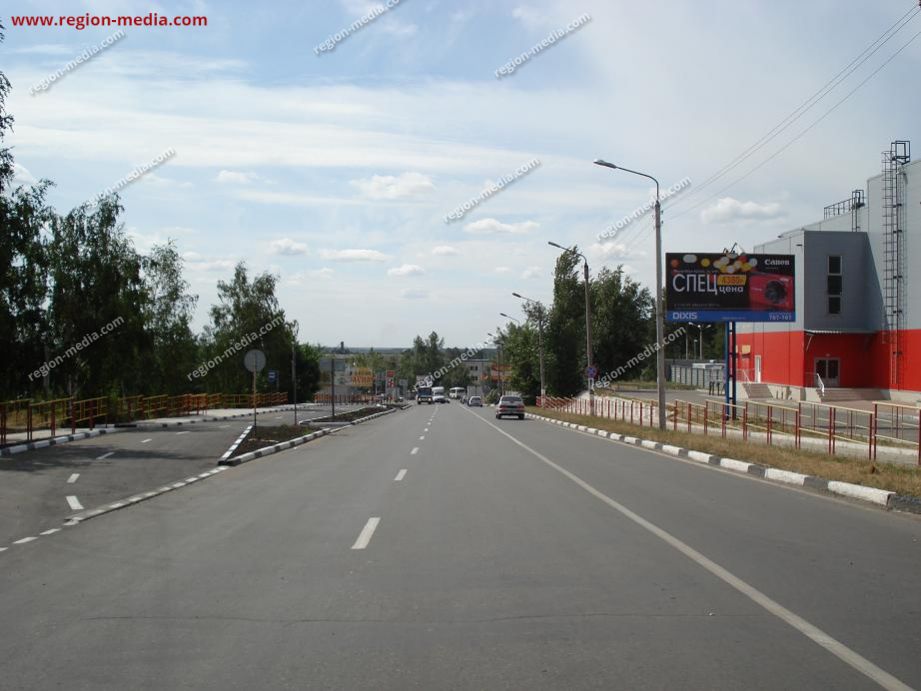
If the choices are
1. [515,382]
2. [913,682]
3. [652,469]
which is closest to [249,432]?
[652,469]

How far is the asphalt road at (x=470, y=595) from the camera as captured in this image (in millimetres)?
4863

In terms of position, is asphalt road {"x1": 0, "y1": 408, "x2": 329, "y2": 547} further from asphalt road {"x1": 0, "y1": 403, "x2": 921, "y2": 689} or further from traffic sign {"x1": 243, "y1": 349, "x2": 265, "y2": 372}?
traffic sign {"x1": 243, "y1": 349, "x2": 265, "y2": 372}

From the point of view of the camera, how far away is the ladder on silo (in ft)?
150

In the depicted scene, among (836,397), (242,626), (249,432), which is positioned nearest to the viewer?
(242,626)

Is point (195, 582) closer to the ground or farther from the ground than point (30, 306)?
closer to the ground

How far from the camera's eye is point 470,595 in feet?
21.2

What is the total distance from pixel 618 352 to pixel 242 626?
84.8m

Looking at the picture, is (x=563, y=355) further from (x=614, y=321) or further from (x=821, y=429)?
(x=821, y=429)

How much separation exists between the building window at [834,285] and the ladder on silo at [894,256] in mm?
2786

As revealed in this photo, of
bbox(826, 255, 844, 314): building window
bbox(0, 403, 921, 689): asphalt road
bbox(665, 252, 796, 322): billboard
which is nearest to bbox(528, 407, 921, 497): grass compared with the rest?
bbox(0, 403, 921, 689): asphalt road

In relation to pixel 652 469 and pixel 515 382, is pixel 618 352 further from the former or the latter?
pixel 652 469

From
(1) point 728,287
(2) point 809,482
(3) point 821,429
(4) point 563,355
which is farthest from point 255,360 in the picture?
(4) point 563,355

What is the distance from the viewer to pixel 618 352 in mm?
88438

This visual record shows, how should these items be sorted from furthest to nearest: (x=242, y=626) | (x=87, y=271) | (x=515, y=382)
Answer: (x=515, y=382) < (x=87, y=271) < (x=242, y=626)
